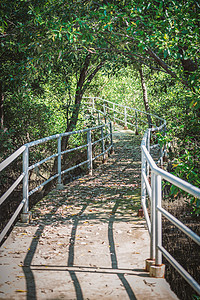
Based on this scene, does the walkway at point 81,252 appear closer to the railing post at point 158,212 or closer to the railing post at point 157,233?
the railing post at point 157,233

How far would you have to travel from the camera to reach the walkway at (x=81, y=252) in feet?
11.0

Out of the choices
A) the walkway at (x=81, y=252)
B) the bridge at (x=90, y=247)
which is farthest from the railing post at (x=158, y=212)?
the walkway at (x=81, y=252)

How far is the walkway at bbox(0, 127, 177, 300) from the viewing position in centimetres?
336

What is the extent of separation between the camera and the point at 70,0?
24.1 feet

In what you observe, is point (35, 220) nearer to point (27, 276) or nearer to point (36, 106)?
point (27, 276)

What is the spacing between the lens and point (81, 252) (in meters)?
4.41

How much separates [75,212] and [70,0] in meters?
4.08

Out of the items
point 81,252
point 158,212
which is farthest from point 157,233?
point 81,252

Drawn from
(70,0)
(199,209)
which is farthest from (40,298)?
(70,0)

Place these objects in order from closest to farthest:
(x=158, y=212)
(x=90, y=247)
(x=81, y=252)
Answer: (x=158, y=212)
(x=81, y=252)
(x=90, y=247)

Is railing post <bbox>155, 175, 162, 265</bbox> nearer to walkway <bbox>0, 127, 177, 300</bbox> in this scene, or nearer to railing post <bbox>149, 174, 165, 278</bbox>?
railing post <bbox>149, 174, 165, 278</bbox>

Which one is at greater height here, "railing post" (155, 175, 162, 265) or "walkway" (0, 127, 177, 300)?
"railing post" (155, 175, 162, 265)

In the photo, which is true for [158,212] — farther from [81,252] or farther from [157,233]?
[81,252]

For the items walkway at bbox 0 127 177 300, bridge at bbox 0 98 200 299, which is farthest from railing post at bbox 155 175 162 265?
walkway at bbox 0 127 177 300
